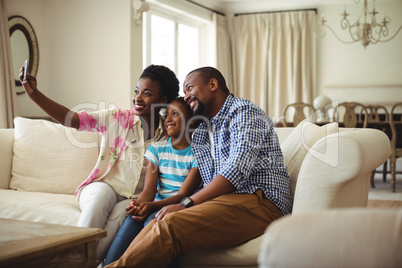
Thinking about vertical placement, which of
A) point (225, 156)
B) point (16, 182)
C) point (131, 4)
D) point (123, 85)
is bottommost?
point (16, 182)

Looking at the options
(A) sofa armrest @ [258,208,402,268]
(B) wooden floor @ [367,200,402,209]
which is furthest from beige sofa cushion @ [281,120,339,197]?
(B) wooden floor @ [367,200,402,209]

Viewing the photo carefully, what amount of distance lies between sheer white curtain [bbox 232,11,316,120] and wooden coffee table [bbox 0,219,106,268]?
588 cm

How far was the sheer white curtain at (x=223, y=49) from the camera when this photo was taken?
6.96 m

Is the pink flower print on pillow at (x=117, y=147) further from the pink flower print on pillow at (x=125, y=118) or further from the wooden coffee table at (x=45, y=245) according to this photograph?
the wooden coffee table at (x=45, y=245)

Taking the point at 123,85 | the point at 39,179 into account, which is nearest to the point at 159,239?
the point at 39,179

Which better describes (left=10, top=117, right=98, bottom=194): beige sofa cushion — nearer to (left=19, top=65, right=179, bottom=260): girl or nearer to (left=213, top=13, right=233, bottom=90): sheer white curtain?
(left=19, top=65, right=179, bottom=260): girl

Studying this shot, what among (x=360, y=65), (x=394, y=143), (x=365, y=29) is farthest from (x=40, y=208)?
(x=360, y=65)

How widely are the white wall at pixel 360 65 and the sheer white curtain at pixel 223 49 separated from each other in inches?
55.5

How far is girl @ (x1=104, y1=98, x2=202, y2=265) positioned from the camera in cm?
177

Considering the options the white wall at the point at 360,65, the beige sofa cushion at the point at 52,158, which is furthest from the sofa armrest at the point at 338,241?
the white wall at the point at 360,65

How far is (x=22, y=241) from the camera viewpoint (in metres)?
1.20

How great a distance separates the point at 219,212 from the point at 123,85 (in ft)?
11.7

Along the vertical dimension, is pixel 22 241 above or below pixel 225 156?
below

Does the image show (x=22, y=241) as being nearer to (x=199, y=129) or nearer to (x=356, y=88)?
(x=199, y=129)
